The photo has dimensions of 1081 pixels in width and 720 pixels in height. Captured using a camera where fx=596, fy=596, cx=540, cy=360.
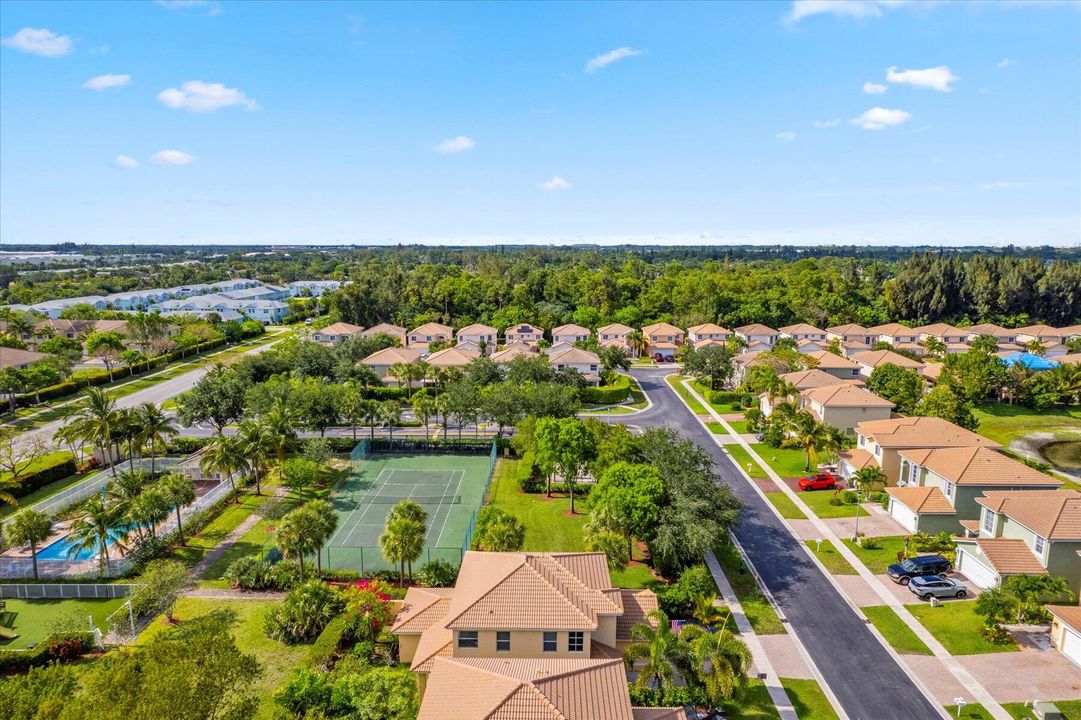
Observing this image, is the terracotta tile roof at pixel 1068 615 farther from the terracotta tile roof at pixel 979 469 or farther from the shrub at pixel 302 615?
the shrub at pixel 302 615

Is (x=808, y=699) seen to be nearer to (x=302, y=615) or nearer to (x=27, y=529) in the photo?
(x=302, y=615)

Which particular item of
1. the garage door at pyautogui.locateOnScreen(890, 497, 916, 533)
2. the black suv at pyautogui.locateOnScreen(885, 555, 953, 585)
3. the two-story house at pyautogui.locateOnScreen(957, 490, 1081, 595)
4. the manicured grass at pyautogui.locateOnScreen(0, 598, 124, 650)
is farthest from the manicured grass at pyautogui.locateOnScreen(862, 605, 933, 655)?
the manicured grass at pyautogui.locateOnScreen(0, 598, 124, 650)

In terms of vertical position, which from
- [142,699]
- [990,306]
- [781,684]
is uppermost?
[990,306]

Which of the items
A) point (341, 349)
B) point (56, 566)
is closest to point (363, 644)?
point (56, 566)

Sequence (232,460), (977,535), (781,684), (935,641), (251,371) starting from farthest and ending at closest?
(251,371) → (232,460) → (977,535) → (935,641) → (781,684)

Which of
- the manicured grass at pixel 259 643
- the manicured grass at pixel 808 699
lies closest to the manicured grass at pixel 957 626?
the manicured grass at pixel 808 699

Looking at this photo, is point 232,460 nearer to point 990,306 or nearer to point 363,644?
point 363,644

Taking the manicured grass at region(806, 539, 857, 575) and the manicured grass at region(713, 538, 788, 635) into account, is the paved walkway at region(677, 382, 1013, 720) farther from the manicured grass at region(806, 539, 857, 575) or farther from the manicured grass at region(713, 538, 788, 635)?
the manicured grass at region(713, 538, 788, 635)

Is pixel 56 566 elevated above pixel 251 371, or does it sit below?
below

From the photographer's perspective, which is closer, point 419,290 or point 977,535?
point 977,535
